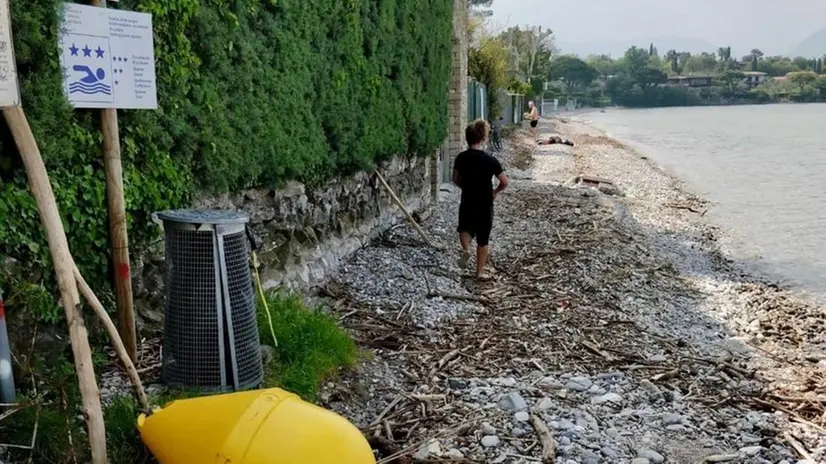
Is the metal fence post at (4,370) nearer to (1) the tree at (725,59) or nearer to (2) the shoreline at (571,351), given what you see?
(2) the shoreline at (571,351)

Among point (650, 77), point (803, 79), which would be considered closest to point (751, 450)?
point (803, 79)

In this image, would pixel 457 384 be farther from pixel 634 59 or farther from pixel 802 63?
pixel 802 63

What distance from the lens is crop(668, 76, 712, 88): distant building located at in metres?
143

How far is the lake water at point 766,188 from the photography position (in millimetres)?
14602

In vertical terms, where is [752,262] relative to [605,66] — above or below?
below

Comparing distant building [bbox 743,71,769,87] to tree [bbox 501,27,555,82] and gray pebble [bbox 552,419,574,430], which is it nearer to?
tree [bbox 501,27,555,82]

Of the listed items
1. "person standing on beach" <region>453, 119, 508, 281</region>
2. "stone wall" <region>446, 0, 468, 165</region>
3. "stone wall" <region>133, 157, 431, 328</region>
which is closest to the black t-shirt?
"person standing on beach" <region>453, 119, 508, 281</region>

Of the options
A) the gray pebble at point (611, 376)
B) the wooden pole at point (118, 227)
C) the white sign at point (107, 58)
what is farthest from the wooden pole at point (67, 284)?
the gray pebble at point (611, 376)

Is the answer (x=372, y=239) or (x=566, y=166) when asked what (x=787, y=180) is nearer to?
(x=566, y=166)

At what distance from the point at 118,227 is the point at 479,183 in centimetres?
481

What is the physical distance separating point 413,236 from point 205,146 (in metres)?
A: 5.40

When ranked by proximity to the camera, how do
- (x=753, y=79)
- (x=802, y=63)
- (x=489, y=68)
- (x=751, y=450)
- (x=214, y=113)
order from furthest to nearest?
(x=802, y=63)
(x=753, y=79)
(x=489, y=68)
(x=214, y=113)
(x=751, y=450)

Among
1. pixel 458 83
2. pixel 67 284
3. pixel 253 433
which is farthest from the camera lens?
pixel 458 83

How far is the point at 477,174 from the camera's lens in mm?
8461
